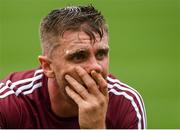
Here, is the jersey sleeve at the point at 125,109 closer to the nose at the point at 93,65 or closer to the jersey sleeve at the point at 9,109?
the nose at the point at 93,65

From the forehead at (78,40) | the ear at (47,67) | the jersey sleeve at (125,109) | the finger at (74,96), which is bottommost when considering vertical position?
the jersey sleeve at (125,109)

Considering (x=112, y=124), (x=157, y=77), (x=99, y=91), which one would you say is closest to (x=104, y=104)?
(x=99, y=91)

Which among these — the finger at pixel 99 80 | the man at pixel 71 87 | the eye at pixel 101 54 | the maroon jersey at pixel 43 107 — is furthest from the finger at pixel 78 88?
the maroon jersey at pixel 43 107

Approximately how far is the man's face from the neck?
24cm

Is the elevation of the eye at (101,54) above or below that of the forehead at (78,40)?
below

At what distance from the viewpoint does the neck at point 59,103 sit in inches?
221

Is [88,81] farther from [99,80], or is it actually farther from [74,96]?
[74,96]

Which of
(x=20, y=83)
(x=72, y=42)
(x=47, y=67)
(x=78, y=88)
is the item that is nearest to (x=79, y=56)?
(x=72, y=42)

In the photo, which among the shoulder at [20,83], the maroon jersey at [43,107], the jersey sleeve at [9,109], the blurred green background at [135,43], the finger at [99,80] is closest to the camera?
the finger at [99,80]

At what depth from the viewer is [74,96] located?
526 centimetres

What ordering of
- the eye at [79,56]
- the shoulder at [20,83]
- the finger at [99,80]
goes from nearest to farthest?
1. the finger at [99,80]
2. the eye at [79,56]
3. the shoulder at [20,83]

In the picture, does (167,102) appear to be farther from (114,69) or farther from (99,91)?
(99,91)

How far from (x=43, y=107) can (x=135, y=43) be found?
21.6ft

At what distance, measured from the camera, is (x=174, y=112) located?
9875 mm
